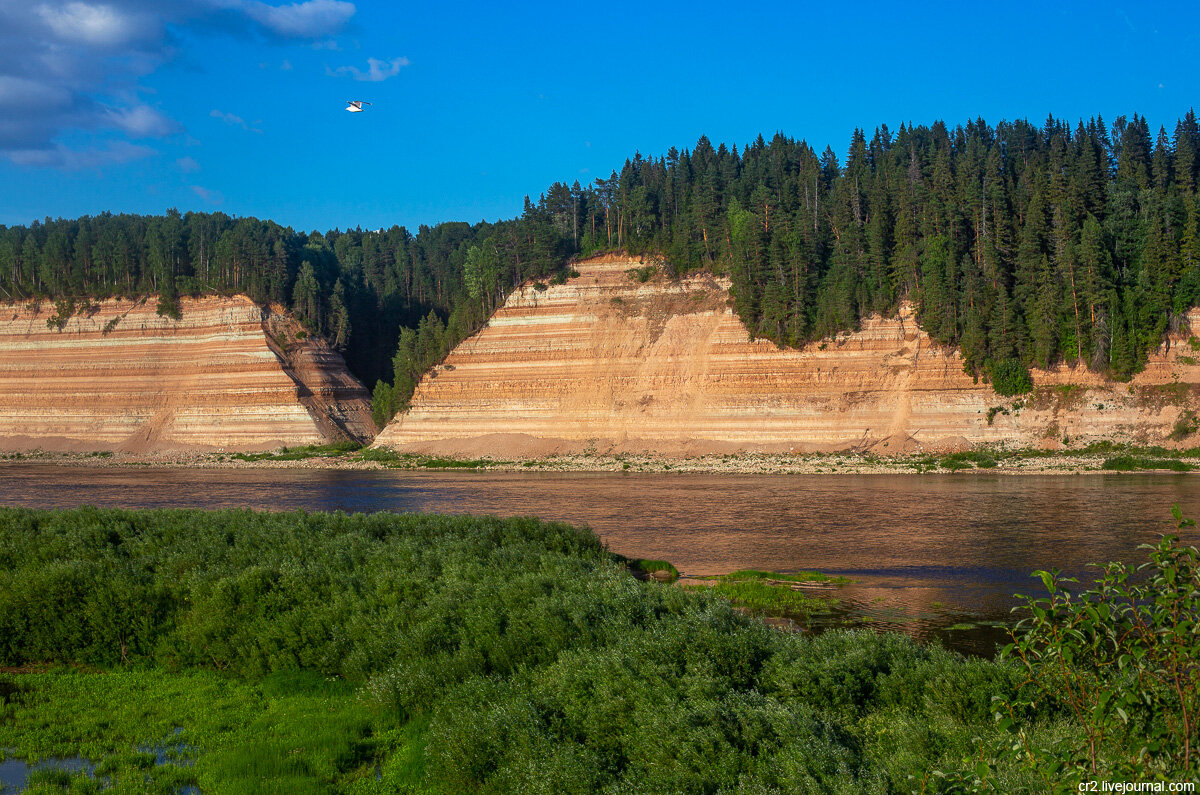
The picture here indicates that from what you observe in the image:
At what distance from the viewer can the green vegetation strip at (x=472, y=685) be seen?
27.1ft

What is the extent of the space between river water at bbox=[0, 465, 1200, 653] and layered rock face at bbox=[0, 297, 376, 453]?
16765 millimetres

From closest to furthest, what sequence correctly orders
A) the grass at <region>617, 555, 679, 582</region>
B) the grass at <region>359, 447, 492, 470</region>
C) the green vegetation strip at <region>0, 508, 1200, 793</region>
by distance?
the green vegetation strip at <region>0, 508, 1200, 793</region> < the grass at <region>617, 555, 679, 582</region> < the grass at <region>359, 447, 492, 470</region>

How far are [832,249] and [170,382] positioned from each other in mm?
63375

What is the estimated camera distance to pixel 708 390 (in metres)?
64.8

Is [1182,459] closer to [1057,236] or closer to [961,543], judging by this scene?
[1057,236]

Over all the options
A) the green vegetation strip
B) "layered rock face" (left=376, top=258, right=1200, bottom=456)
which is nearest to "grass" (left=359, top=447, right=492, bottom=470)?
"layered rock face" (left=376, top=258, right=1200, bottom=456)

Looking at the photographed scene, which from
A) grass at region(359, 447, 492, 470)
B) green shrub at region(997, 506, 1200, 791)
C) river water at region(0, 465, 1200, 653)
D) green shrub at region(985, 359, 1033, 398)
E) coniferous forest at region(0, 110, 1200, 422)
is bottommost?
grass at region(359, 447, 492, 470)

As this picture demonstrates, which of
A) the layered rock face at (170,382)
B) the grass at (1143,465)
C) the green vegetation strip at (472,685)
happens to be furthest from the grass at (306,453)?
the grass at (1143,465)

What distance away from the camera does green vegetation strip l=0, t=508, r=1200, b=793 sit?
8.25m

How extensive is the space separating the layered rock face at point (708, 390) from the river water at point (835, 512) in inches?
325

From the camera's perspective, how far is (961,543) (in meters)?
27.4

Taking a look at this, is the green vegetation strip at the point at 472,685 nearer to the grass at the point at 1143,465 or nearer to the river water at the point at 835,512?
the river water at the point at 835,512

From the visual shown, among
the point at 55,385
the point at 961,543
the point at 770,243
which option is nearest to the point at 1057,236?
the point at 770,243

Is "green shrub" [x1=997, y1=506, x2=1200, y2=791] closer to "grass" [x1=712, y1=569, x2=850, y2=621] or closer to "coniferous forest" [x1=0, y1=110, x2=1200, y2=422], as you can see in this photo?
"grass" [x1=712, y1=569, x2=850, y2=621]
